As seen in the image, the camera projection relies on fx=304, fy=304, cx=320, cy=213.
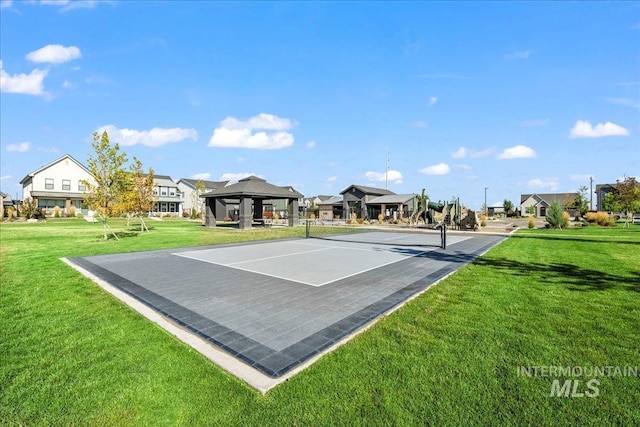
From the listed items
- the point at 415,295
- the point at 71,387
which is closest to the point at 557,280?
the point at 415,295

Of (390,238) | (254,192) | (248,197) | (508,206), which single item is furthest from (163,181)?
Result: (508,206)

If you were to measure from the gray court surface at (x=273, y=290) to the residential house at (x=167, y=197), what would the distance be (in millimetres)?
49895

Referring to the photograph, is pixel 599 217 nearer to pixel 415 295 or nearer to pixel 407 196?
pixel 407 196

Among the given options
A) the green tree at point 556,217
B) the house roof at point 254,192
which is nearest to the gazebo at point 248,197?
the house roof at point 254,192

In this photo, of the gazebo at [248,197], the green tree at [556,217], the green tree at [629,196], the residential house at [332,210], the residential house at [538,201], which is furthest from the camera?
the residential house at [538,201]

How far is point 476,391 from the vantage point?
2920mm

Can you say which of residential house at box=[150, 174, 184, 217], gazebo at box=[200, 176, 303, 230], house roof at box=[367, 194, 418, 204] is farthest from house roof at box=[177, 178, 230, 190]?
gazebo at box=[200, 176, 303, 230]

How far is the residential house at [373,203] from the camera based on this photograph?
162 feet

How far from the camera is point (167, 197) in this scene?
2274 inches

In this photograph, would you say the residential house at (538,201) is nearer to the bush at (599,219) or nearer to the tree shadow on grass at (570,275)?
the bush at (599,219)

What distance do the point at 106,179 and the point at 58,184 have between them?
1643 inches

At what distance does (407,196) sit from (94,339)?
50.7 m

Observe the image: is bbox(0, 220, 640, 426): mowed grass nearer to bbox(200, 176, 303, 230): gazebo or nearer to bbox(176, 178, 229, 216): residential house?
bbox(200, 176, 303, 230): gazebo

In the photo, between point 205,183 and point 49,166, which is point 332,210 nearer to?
point 205,183
